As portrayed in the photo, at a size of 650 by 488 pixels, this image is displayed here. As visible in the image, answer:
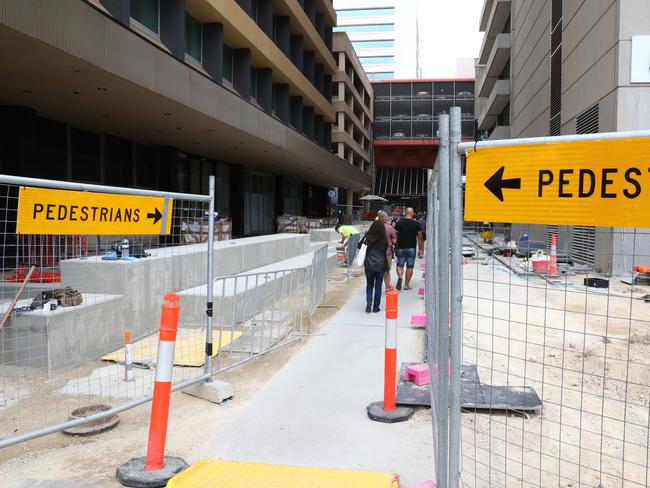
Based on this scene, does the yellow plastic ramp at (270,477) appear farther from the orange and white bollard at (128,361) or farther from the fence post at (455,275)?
the orange and white bollard at (128,361)

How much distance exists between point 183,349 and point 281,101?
84.0 ft

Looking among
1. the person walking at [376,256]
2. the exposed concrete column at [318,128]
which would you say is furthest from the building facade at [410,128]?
the person walking at [376,256]

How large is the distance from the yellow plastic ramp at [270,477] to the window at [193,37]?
18537mm

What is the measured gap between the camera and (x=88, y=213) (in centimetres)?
434

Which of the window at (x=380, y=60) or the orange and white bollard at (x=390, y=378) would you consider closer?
the orange and white bollard at (x=390, y=378)

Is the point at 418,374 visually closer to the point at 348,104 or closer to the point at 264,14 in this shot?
the point at 264,14

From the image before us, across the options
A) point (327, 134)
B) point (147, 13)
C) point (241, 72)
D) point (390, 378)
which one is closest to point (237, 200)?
point (241, 72)

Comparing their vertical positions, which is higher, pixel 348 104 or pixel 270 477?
pixel 348 104

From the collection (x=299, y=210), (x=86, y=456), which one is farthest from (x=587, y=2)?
(x=299, y=210)

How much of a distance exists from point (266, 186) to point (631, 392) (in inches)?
1272

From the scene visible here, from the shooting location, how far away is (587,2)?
1842cm

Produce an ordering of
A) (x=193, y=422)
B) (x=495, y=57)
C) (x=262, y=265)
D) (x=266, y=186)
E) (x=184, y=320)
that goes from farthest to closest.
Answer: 1. (x=495, y=57)
2. (x=266, y=186)
3. (x=262, y=265)
4. (x=184, y=320)
5. (x=193, y=422)

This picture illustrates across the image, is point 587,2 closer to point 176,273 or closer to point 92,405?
point 176,273

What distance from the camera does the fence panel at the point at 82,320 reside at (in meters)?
4.93
